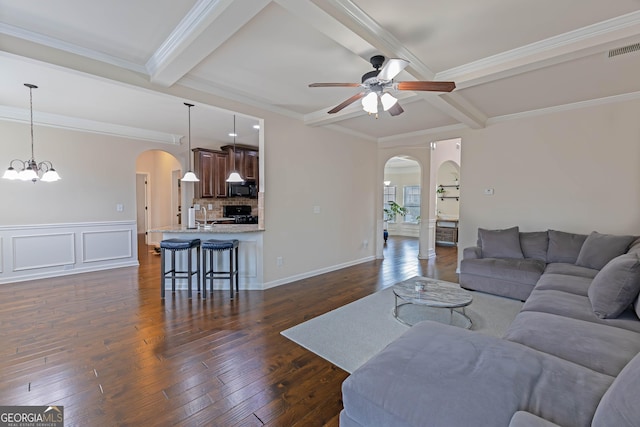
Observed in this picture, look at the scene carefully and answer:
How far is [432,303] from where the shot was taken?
279 centimetres

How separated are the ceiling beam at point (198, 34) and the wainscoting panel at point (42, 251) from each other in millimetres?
3964

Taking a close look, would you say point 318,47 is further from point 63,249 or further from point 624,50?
point 63,249

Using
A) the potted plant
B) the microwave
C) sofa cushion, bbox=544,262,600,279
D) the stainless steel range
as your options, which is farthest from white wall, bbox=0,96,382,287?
the potted plant

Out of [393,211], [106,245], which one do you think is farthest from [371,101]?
[393,211]

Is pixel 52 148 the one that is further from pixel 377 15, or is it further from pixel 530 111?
pixel 530 111

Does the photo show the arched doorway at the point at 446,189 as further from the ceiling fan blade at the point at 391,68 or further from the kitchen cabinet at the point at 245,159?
the ceiling fan blade at the point at 391,68

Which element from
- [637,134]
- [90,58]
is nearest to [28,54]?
[90,58]

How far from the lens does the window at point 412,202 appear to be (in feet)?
34.3

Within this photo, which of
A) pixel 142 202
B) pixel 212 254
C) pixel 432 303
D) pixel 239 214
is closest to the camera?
pixel 432 303

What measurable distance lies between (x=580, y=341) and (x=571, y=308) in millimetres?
761

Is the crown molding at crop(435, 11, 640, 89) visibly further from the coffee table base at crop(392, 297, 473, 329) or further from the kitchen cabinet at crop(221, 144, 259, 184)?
the kitchen cabinet at crop(221, 144, 259, 184)

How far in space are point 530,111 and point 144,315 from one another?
238 inches

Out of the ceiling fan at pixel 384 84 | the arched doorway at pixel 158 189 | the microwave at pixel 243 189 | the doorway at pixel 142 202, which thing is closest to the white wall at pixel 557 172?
the ceiling fan at pixel 384 84

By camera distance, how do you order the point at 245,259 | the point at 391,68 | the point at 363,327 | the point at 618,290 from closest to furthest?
the point at 618,290 → the point at 391,68 → the point at 363,327 → the point at 245,259
